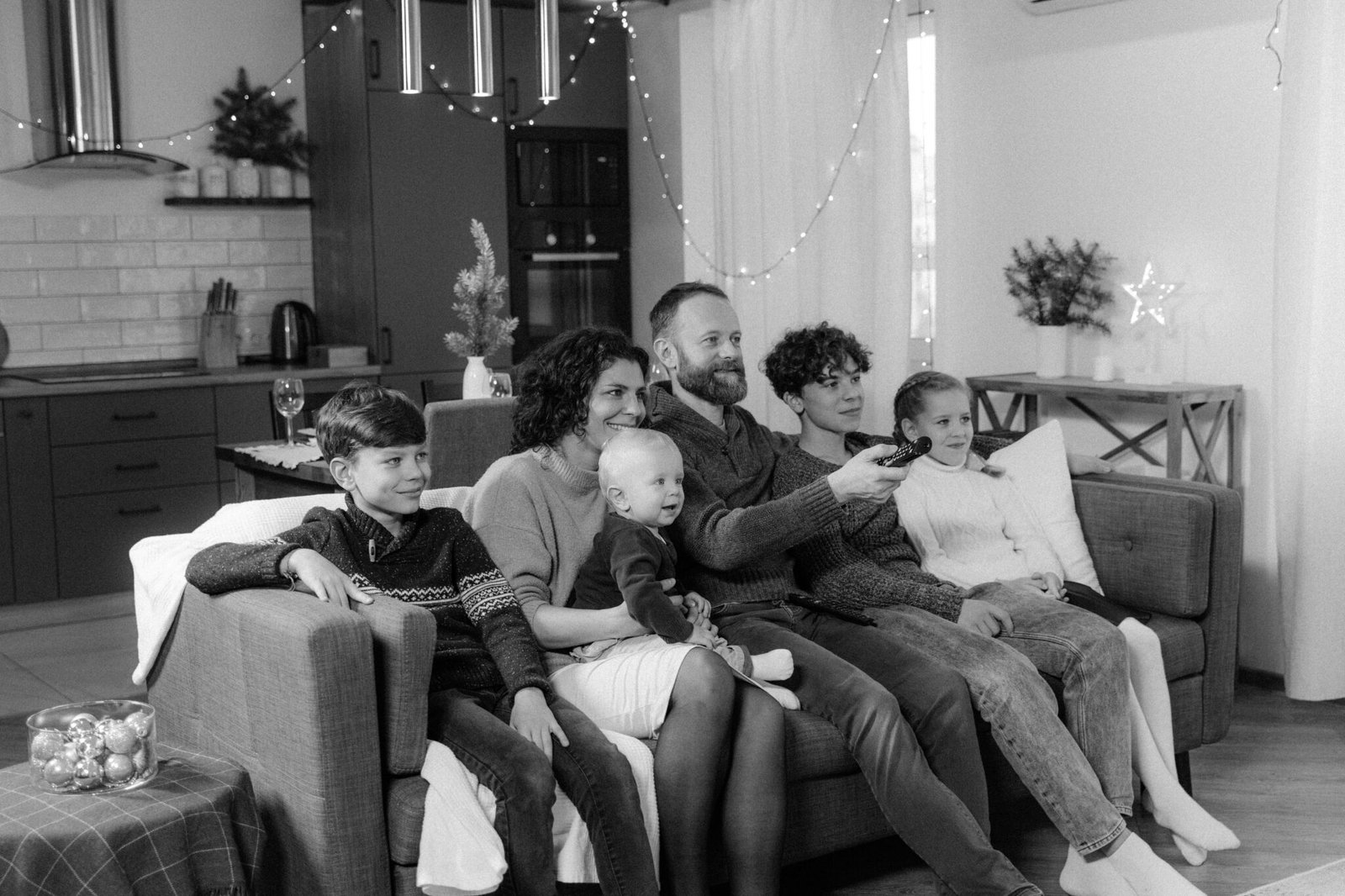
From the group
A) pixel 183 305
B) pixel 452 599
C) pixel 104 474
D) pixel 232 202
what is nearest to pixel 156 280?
pixel 183 305

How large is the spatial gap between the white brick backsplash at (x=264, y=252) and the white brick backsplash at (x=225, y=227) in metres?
0.03

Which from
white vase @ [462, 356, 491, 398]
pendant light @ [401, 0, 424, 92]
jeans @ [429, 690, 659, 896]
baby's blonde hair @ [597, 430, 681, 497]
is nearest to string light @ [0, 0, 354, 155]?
white vase @ [462, 356, 491, 398]

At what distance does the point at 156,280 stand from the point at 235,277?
311mm

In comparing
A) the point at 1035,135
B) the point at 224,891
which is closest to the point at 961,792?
the point at 224,891

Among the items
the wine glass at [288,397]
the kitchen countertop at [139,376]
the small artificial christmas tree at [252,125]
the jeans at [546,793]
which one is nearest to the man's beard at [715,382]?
the jeans at [546,793]

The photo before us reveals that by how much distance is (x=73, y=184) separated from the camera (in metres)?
5.56

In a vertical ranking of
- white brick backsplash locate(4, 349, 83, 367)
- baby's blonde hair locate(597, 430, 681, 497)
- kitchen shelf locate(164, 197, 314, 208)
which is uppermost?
kitchen shelf locate(164, 197, 314, 208)

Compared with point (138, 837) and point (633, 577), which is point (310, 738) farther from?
point (633, 577)

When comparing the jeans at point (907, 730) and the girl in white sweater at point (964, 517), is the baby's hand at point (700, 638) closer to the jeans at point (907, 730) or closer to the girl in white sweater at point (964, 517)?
the jeans at point (907, 730)

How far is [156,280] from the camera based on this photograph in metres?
5.75

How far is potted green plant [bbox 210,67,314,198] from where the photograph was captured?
5.78m

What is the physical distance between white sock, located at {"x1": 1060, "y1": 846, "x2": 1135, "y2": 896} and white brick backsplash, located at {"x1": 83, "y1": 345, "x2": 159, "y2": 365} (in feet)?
14.0

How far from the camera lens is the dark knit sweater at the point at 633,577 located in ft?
8.14

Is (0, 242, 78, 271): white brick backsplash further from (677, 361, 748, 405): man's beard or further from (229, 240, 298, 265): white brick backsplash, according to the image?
(677, 361, 748, 405): man's beard
